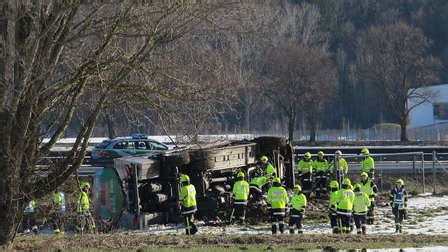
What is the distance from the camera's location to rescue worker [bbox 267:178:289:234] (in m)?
21.2

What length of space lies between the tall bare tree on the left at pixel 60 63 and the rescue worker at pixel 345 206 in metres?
6.85

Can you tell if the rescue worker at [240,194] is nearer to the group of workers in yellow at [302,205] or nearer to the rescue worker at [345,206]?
the group of workers in yellow at [302,205]

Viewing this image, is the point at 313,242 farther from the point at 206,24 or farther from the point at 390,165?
the point at 390,165

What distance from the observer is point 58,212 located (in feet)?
70.3

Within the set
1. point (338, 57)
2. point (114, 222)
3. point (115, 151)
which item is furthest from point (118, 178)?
point (338, 57)

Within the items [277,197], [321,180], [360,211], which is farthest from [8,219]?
[321,180]

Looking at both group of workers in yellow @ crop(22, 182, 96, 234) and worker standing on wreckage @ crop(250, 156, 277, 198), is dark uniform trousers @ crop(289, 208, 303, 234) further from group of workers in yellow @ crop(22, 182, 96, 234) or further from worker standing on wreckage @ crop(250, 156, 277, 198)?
group of workers in yellow @ crop(22, 182, 96, 234)

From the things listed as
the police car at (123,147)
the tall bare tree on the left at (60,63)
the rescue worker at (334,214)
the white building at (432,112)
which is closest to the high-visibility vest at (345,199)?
the rescue worker at (334,214)

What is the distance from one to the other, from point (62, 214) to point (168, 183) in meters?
2.91

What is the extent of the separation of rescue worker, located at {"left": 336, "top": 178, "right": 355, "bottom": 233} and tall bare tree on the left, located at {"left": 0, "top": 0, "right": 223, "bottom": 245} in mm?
6854

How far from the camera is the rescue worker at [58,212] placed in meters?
20.4

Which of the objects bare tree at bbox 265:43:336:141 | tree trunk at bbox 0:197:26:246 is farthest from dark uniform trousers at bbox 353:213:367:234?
bare tree at bbox 265:43:336:141

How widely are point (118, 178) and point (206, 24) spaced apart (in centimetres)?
785

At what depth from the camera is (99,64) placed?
50.1ft
